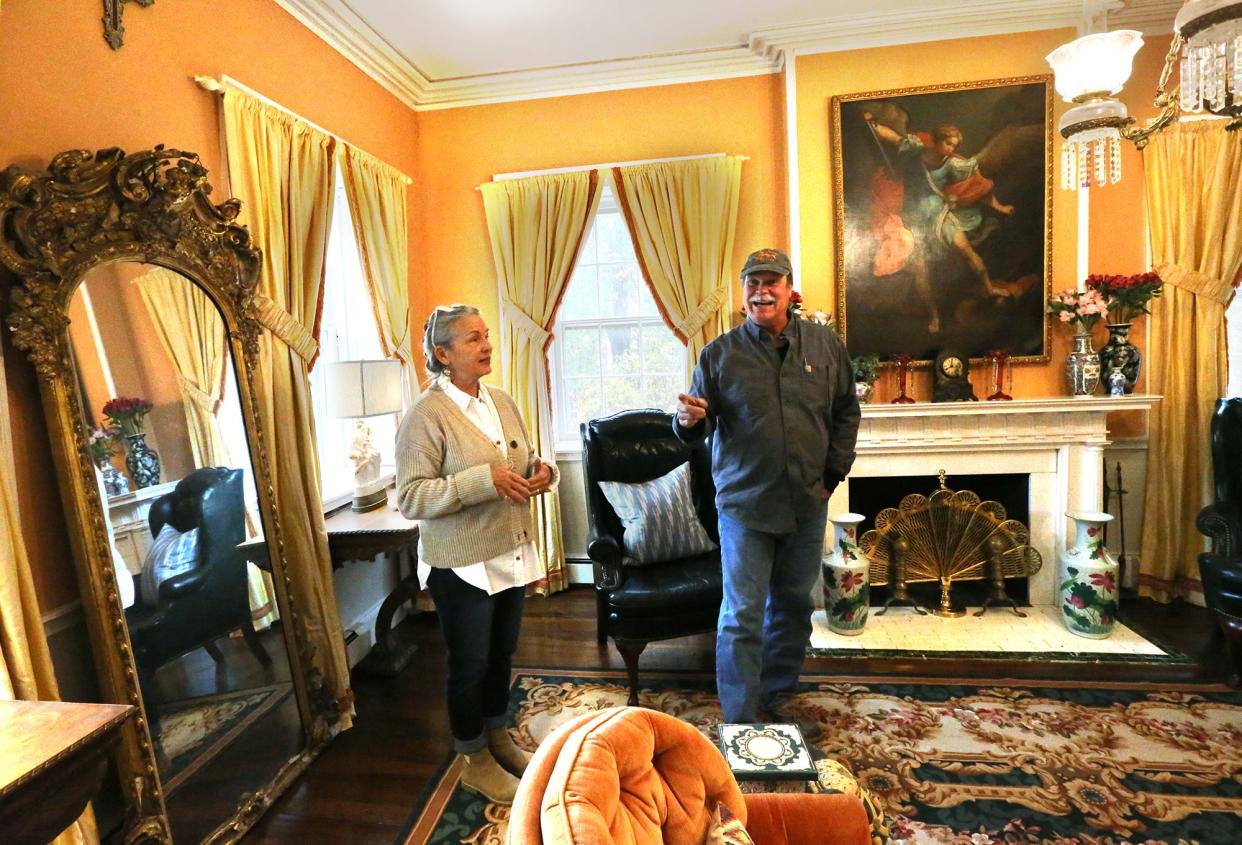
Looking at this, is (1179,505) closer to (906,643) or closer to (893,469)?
A: (893,469)

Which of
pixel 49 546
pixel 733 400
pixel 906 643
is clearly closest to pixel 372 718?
pixel 49 546

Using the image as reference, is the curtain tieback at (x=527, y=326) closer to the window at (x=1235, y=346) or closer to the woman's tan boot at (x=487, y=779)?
the woman's tan boot at (x=487, y=779)

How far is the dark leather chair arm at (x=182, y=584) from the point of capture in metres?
1.84

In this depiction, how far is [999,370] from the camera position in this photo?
3352 mm

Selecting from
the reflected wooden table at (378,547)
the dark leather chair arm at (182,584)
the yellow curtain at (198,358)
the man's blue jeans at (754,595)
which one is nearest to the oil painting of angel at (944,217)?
the man's blue jeans at (754,595)

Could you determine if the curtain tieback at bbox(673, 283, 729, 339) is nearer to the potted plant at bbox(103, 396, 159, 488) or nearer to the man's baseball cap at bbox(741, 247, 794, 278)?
the man's baseball cap at bbox(741, 247, 794, 278)

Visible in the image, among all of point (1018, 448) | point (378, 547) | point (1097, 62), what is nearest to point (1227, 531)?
point (1018, 448)

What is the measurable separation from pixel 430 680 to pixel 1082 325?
354 centimetres

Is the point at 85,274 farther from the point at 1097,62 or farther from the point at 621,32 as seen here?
the point at 1097,62

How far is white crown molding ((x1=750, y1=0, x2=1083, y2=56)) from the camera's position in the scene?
125 inches

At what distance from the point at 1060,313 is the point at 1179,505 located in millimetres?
1150

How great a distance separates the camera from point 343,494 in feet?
9.93

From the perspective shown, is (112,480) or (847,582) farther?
(847,582)

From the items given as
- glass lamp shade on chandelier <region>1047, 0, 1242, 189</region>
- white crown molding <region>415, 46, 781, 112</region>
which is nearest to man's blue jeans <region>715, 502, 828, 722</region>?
glass lamp shade on chandelier <region>1047, 0, 1242, 189</region>
